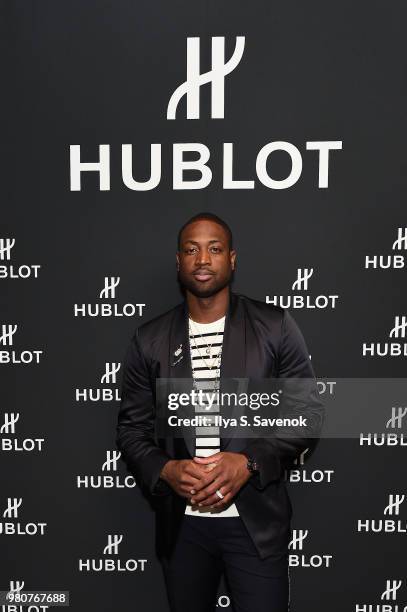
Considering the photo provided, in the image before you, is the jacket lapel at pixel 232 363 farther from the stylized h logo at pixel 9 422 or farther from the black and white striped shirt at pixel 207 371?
the stylized h logo at pixel 9 422

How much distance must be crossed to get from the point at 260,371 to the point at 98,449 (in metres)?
0.87

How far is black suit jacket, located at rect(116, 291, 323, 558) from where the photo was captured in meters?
1.59

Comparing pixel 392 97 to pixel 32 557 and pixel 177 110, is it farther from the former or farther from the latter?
pixel 32 557

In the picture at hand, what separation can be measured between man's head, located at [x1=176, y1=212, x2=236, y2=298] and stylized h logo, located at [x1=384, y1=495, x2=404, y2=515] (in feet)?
3.98

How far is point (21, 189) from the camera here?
1985 millimetres

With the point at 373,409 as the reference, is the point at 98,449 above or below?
below

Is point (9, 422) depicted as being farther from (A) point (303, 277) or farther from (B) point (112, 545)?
(A) point (303, 277)

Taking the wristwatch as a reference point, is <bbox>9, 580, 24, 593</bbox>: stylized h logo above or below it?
below

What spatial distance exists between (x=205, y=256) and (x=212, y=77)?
2.59 feet

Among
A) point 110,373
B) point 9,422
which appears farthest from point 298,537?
point 9,422

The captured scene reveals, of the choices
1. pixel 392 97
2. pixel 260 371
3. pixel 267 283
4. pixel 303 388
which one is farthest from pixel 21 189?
pixel 392 97

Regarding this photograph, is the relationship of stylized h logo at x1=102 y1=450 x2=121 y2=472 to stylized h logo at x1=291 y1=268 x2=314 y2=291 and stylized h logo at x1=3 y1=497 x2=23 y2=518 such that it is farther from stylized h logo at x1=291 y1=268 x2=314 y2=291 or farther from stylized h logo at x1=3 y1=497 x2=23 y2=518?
stylized h logo at x1=291 y1=268 x2=314 y2=291

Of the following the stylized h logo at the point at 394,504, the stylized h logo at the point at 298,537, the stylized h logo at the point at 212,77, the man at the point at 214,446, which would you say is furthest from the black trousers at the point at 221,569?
the stylized h logo at the point at 212,77

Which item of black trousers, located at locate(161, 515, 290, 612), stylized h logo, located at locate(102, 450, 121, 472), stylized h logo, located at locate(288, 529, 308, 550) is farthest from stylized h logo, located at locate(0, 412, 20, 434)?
stylized h logo, located at locate(288, 529, 308, 550)
